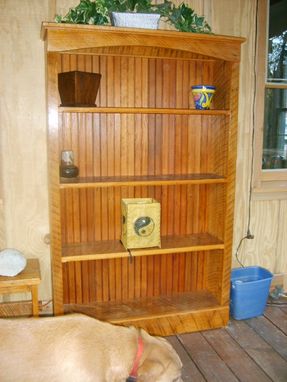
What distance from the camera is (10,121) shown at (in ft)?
7.68

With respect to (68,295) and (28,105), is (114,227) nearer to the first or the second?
(68,295)

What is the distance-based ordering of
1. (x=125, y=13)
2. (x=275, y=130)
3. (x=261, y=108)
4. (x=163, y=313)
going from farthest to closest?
(x=275, y=130) < (x=261, y=108) < (x=163, y=313) < (x=125, y=13)

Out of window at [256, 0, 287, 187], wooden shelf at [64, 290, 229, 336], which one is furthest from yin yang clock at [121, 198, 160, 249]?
window at [256, 0, 287, 187]

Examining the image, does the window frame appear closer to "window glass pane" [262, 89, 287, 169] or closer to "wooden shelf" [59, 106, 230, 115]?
"window glass pane" [262, 89, 287, 169]

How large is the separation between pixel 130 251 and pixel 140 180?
16.9 inches

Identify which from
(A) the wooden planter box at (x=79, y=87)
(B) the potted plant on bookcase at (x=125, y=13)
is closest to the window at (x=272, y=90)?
(B) the potted plant on bookcase at (x=125, y=13)

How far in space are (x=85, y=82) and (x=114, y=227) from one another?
0.94 metres

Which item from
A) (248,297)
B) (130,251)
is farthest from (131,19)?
(248,297)

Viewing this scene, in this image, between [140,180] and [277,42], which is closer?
[140,180]

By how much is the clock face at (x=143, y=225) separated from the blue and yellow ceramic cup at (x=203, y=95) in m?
0.75

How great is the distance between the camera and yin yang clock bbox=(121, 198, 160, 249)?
234cm

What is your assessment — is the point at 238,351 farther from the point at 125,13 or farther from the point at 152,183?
the point at 125,13

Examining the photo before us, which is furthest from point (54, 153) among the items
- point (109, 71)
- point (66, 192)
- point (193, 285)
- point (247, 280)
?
point (247, 280)

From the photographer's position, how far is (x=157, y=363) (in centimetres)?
151
